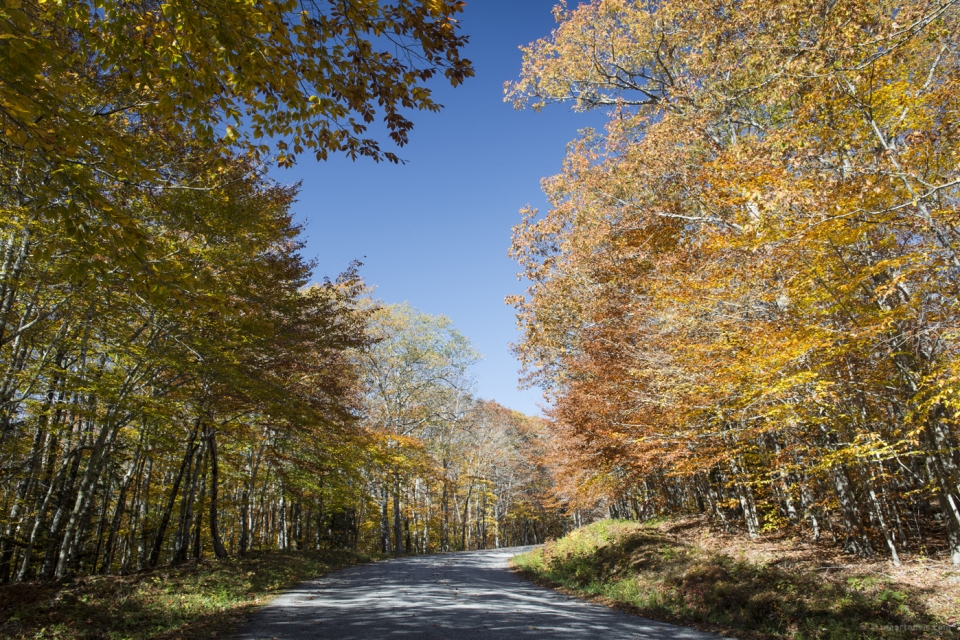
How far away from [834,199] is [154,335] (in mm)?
12010

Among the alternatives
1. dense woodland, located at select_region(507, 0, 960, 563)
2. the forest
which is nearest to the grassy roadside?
the forest

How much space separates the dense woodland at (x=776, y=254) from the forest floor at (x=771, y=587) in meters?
1.13

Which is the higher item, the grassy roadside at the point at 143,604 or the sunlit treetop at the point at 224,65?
the sunlit treetop at the point at 224,65

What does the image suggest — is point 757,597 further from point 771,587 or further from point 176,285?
point 176,285

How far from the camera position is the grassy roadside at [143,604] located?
5.88m

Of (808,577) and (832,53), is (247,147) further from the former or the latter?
(808,577)

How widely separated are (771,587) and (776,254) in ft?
17.2

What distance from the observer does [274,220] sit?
33.9ft

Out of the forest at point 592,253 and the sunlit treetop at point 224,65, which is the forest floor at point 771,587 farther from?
the sunlit treetop at point 224,65

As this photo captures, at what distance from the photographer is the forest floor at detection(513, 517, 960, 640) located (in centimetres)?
600

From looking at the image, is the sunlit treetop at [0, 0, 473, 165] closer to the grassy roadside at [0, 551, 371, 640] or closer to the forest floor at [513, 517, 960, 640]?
the grassy roadside at [0, 551, 371, 640]

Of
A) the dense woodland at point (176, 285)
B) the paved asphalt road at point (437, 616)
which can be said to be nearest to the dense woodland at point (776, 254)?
the paved asphalt road at point (437, 616)

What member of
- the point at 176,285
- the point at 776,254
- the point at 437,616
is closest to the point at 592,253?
the point at 776,254

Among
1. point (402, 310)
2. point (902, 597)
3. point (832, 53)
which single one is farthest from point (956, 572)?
point (402, 310)
